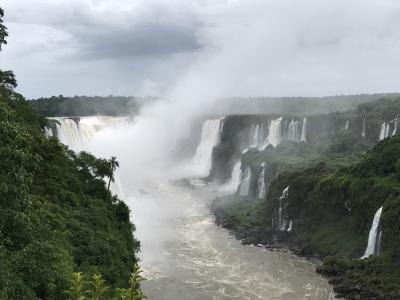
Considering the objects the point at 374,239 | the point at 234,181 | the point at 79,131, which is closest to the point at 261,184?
the point at 234,181

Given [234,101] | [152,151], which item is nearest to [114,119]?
[152,151]

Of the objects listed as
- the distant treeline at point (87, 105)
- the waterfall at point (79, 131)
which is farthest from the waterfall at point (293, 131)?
the distant treeline at point (87, 105)

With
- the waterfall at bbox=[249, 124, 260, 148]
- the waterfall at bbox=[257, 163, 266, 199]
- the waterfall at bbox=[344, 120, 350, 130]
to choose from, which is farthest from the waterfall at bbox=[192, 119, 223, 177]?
the waterfall at bbox=[257, 163, 266, 199]

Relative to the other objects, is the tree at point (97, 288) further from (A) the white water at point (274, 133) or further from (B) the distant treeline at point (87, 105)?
(B) the distant treeline at point (87, 105)

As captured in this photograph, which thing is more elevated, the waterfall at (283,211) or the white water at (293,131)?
the white water at (293,131)

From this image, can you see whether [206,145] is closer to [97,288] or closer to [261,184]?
[261,184]

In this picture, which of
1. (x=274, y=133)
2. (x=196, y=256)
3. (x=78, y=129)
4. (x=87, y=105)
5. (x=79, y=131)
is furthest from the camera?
(x=87, y=105)

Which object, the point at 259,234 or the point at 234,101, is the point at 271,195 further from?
the point at 234,101
